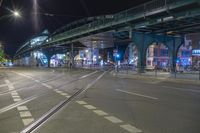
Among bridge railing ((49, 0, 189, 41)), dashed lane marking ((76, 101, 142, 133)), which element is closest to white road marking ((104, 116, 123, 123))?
dashed lane marking ((76, 101, 142, 133))

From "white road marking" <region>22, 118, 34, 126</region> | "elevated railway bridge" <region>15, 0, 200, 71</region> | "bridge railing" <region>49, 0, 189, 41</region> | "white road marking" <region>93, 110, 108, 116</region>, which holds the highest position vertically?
"bridge railing" <region>49, 0, 189, 41</region>

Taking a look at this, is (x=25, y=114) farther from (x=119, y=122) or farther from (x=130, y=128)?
(x=130, y=128)

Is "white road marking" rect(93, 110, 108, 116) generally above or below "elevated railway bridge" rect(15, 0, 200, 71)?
below

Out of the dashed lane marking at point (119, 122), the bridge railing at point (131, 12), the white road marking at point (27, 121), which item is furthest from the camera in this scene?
the bridge railing at point (131, 12)

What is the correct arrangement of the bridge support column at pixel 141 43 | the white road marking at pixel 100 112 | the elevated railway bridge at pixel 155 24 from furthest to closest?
the bridge support column at pixel 141 43 → the elevated railway bridge at pixel 155 24 → the white road marking at pixel 100 112

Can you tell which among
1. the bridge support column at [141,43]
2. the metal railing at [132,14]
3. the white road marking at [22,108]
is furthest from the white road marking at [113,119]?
the bridge support column at [141,43]

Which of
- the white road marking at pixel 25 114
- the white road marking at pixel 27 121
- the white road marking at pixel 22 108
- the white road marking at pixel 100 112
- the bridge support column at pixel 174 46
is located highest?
the bridge support column at pixel 174 46

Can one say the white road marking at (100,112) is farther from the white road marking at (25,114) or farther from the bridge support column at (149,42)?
the bridge support column at (149,42)

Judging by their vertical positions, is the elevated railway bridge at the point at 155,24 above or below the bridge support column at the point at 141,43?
above

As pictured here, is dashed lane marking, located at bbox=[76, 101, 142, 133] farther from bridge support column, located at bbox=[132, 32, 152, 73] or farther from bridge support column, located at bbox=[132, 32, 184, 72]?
bridge support column, located at bbox=[132, 32, 152, 73]

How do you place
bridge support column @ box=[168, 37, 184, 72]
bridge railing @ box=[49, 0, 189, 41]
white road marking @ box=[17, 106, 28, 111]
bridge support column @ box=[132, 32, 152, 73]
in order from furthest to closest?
1. bridge support column @ box=[168, 37, 184, 72]
2. bridge support column @ box=[132, 32, 152, 73]
3. bridge railing @ box=[49, 0, 189, 41]
4. white road marking @ box=[17, 106, 28, 111]

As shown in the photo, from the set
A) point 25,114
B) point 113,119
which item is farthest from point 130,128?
point 25,114

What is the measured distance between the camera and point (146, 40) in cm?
4950

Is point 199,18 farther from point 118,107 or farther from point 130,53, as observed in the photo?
point 130,53
